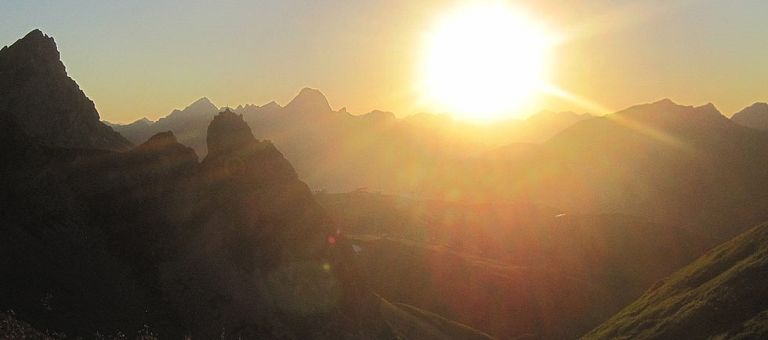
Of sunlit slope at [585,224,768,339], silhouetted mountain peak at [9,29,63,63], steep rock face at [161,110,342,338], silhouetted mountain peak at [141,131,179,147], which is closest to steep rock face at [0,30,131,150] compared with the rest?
silhouetted mountain peak at [9,29,63,63]

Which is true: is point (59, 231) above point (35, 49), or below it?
below

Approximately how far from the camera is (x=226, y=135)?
6888 centimetres

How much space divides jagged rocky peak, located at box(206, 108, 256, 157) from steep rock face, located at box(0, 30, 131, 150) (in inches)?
1766

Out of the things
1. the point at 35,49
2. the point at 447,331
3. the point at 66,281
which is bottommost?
the point at 447,331

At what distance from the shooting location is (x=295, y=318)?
58.5 m

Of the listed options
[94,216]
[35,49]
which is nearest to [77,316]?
[94,216]

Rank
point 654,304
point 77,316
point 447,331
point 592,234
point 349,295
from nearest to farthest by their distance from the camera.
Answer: point 77,316 → point 349,295 → point 654,304 → point 447,331 → point 592,234

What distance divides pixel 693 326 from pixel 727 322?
3.80m

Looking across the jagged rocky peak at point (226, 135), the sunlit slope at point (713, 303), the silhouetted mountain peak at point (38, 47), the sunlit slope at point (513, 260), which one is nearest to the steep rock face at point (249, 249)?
the jagged rocky peak at point (226, 135)

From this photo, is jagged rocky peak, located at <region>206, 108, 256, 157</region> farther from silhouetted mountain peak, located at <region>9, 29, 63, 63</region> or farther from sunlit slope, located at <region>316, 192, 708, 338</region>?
silhouetted mountain peak, located at <region>9, 29, 63, 63</region>

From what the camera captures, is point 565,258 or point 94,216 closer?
point 94,216

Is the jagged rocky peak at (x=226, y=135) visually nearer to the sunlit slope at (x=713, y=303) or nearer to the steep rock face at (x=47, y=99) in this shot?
the steep rock face at (x=47, y=99)

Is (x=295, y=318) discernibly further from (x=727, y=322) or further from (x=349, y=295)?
Result: (x=727, y=322)

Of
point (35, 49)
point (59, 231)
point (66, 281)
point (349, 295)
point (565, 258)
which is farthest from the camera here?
point (565, 258)
